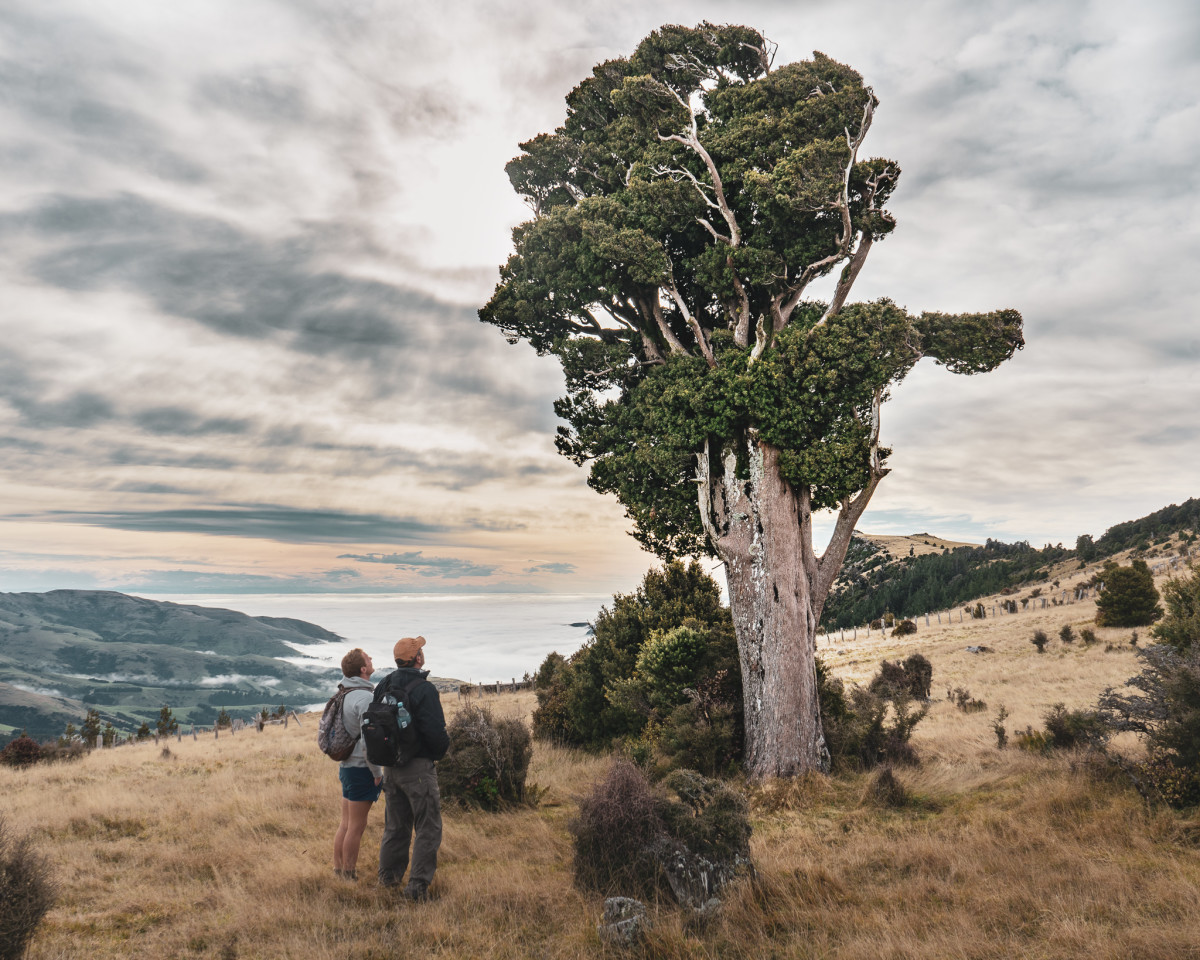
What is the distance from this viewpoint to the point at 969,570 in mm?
94562

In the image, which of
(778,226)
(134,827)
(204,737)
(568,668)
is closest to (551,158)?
(778,226)

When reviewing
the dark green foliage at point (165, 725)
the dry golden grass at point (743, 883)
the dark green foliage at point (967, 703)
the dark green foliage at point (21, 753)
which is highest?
the dry golden grass at point (743, 883)

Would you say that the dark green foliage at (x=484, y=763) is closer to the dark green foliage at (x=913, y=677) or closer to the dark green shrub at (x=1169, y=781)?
the dark green shrub at (x=1169, y=781)

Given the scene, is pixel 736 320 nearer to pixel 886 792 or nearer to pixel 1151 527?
pixel 886 792

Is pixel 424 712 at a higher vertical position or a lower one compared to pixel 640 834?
higher

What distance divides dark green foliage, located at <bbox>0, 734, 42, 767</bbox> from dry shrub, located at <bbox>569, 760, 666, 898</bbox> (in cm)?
2166

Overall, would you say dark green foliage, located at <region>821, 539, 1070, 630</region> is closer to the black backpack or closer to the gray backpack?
the gray backpack

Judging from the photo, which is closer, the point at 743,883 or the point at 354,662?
the point at 743,883

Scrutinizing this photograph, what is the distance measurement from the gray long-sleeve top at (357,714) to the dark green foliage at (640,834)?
2.30 meters

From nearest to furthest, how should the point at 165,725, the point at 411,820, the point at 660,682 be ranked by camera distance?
1. the point at 411,820
2. the point at 660,682
3. the point at 165,725

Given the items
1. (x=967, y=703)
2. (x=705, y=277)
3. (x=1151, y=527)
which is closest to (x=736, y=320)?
(x=705, y=277)

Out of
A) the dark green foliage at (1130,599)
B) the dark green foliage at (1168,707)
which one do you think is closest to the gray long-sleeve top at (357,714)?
the dark green foliage at (1168,707)

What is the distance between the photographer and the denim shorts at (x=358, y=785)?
21.4 feet

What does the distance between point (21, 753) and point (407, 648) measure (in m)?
21.5
